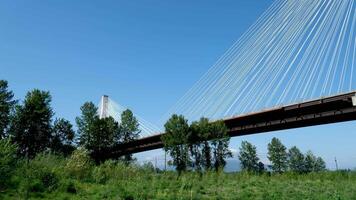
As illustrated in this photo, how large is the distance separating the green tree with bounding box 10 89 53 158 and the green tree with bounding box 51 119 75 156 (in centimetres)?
311

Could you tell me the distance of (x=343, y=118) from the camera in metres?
34.9

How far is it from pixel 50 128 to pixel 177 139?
1843cm

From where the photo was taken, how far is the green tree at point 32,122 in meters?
44.9

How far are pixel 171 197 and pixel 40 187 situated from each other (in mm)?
3673

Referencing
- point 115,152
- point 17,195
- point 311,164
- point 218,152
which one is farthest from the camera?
point 311,164

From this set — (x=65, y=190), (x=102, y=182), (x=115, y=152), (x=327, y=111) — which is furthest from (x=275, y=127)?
(x=65, y=190)

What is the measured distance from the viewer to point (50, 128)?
4928 centimetres

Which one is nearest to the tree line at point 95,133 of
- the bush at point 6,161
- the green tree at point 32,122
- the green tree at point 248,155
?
the green tree at point 32,122

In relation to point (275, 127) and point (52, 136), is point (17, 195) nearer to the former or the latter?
point (275, 127)

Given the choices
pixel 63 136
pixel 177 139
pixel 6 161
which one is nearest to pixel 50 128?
pixel 63 136

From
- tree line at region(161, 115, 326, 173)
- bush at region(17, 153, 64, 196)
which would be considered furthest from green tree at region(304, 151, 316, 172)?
bush at region(17, 153, 64, 196)

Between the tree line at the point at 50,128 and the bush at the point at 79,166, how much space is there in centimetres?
2228

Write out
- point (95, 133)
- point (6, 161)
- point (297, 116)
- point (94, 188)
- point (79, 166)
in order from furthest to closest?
point (95, 133) → point (297, 116) → point (79, 166) → point (94, 188) → point (6, 161)

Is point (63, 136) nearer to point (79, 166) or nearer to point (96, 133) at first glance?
point (96, 133)
